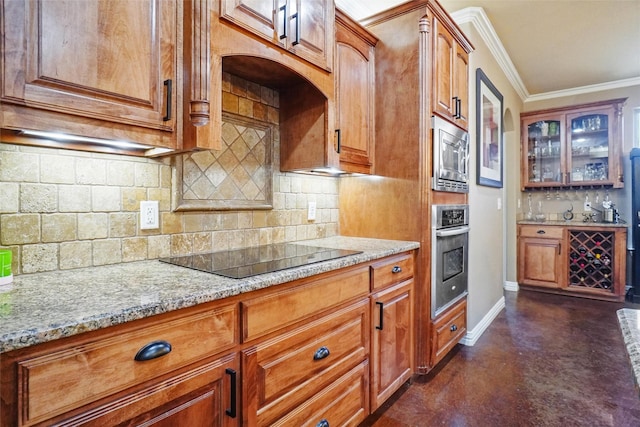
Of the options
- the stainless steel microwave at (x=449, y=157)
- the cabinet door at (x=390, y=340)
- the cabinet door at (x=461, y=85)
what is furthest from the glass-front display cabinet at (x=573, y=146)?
the cabinet door at (x=390, y=340)

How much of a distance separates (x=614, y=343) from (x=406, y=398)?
2.08m

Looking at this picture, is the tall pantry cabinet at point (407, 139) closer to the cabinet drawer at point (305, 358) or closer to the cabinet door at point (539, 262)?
the cabinet drawer at point (305, 358)

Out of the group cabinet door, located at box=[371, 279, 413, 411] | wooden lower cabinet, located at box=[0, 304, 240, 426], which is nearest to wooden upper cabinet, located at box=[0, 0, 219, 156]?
wooden lower cabinet, located at box=[0, 304, 240, 426]

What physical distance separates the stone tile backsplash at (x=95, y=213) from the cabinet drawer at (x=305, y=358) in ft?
2.14

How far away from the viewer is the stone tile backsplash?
43.3 inches

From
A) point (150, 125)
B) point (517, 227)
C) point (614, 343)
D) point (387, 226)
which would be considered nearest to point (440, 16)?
point (387, 226)

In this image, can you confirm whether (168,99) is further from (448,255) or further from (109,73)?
(448,255)

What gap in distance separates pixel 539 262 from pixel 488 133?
2.16 m

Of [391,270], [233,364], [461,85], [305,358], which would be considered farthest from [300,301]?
[461,85]

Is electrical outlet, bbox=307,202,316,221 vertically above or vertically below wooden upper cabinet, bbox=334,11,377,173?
below

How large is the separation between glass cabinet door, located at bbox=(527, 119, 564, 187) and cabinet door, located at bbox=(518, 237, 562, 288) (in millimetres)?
838

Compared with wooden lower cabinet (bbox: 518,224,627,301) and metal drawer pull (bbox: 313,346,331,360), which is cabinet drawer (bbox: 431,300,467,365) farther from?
wooden lower cabinet (bbox: 518,224,627,301)

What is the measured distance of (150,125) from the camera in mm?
1126

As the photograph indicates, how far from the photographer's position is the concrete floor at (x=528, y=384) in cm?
184
